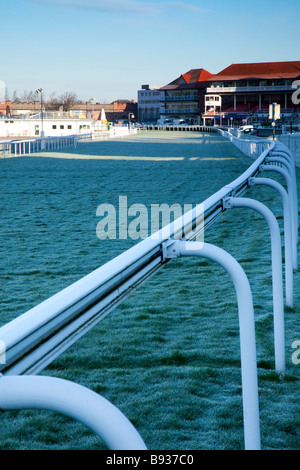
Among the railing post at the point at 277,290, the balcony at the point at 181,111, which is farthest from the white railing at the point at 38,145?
the balcony at the point at 181,111

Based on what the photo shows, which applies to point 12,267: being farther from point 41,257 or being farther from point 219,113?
point 219,113

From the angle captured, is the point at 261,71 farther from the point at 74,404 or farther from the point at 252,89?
the point at 74,404

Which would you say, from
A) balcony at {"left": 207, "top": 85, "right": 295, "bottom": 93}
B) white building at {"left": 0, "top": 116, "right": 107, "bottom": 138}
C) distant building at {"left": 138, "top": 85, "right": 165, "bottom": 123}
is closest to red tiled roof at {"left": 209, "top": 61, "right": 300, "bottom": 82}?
balcony at {"left": 207, "top": 85, "right": 295, "bottom": 93}

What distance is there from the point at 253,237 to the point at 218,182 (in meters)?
6.85

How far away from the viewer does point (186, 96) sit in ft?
372

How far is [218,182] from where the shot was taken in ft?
48.1

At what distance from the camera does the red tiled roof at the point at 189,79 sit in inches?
4481

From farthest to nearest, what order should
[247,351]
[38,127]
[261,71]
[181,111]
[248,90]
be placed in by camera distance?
1. [181,111]
2. [261,71]
3. [248,90]
4. [38,127]
5. [247,351]

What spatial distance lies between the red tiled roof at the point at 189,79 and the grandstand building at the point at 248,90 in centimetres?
1125

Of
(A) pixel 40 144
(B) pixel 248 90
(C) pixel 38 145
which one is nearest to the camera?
(C) pixel 38 145

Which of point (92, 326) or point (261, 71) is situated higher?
point (261, 71)

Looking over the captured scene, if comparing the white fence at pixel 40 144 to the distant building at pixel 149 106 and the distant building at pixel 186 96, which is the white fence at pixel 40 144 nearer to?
the distant building at pixel 186 96

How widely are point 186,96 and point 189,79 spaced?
4605 mm

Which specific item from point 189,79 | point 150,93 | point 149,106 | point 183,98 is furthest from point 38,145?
point 150,93
